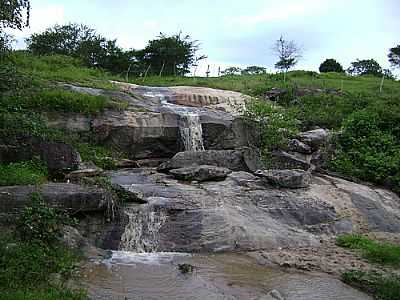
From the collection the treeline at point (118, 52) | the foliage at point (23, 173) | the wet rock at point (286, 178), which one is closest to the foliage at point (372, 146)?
the wet rock at point (286, 178)

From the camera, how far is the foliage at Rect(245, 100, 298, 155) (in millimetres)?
16344

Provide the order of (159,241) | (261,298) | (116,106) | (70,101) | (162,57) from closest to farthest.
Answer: (261,298)
(159,241)
(70,101)
(116,106)
(162,57)

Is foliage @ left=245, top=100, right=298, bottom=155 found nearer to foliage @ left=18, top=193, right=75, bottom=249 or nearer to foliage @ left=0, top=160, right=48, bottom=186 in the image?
foliage @ left=0, top=160, right=48, bottom=186

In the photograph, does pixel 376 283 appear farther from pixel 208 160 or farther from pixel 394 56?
pixel 394 56

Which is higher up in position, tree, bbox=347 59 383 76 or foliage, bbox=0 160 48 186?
tree, bbox=347 59 383 76

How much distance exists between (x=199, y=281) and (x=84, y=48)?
30611 mm

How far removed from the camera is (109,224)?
9.95 meters

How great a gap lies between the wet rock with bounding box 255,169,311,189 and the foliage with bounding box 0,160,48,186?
578 centimetres

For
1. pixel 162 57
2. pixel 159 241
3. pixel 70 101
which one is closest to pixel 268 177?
pixel 159 241

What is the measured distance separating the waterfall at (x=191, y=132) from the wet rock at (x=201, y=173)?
10.5 feet

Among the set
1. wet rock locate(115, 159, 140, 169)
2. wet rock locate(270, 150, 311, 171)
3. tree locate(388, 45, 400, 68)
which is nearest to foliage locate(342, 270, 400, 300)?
wet rock locate(270, 150, 311, 171)

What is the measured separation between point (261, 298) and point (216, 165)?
719 cm

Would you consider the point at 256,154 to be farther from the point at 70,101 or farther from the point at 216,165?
the point at 70,101

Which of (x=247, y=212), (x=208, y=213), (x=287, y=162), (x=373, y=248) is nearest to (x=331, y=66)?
(x=287, y=162)
